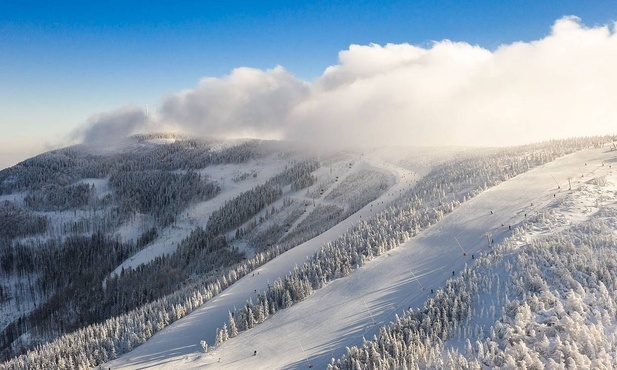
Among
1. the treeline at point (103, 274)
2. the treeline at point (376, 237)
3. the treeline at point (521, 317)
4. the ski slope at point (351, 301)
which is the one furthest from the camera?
the treeline at point (103, 274)

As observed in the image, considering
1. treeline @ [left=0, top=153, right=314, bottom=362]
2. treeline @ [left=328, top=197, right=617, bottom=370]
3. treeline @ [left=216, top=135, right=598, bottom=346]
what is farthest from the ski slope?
treeline @ [left=0, top=153, right=314, bottom=362]

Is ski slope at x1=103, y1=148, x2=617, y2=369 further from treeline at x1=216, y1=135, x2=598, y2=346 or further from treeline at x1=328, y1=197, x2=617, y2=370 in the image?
treeline at x1=328, y1=197, x2=617, y2=370

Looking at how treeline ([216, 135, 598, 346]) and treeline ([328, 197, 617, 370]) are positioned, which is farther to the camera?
treeline ([216, 135, 598, 346])

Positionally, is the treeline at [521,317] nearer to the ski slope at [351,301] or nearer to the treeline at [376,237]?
the ski slope at [351,301]

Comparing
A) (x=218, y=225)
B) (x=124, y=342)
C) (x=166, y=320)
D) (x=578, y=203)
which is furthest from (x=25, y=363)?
(x=218, y=225)

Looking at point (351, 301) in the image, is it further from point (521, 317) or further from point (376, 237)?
point (521, 317)

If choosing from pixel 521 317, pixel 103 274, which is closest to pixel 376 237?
pixel 521 317

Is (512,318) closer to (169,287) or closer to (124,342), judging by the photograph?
(124,342)

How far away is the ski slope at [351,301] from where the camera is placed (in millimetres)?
41688

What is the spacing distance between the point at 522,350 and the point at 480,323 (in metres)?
5.79

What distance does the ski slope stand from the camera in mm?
41688

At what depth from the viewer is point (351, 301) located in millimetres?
47875

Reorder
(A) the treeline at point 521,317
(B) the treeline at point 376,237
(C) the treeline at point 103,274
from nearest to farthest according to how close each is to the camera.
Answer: (A) the treeline at point 521,317, (B) the treeline at point 376,237, (C) the treeline at point 103,274

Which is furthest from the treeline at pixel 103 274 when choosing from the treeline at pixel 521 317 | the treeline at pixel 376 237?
A: the treeline at pixel 521 317
